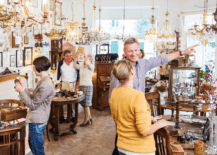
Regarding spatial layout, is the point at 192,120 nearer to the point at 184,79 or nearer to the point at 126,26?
the point at 184,79

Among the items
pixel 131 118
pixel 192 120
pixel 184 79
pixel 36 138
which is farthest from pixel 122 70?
pixel 184 79

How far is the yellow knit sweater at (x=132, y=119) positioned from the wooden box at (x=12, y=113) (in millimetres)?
1836

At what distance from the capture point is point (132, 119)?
5.69 ft

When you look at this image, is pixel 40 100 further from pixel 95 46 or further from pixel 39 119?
pixel 95 46

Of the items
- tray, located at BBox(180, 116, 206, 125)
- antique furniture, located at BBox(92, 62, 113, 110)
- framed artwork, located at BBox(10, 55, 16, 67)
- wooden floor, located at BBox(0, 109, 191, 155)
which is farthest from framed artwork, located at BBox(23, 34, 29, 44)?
tray, located at BBox(180, 116, 206, 125)

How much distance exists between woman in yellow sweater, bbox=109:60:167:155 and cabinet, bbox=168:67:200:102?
3098 millimetres

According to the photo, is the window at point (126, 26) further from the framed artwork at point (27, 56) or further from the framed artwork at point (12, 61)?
the framed artwork at point (12, 61)

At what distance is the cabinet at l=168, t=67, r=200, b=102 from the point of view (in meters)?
4.77

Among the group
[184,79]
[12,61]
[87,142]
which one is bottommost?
[87,142]

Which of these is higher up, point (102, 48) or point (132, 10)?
point (132, 10)

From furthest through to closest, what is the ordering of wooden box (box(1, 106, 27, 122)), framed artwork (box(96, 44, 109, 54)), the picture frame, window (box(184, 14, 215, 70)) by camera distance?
framed artwork (box(96, 44, 109, 54)) < window (box(184, 14, 215, 70)) < the picture frame < wooden box (box(1, 106, 27, 122))

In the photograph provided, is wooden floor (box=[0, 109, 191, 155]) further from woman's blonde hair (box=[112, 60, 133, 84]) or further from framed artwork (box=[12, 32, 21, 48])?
woman's blonde hair (box=[112, 60, 133, 84])

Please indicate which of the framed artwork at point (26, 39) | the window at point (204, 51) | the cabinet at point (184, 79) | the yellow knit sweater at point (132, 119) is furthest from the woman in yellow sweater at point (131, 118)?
the window at point (204, 51)

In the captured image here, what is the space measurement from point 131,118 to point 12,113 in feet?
6.61
